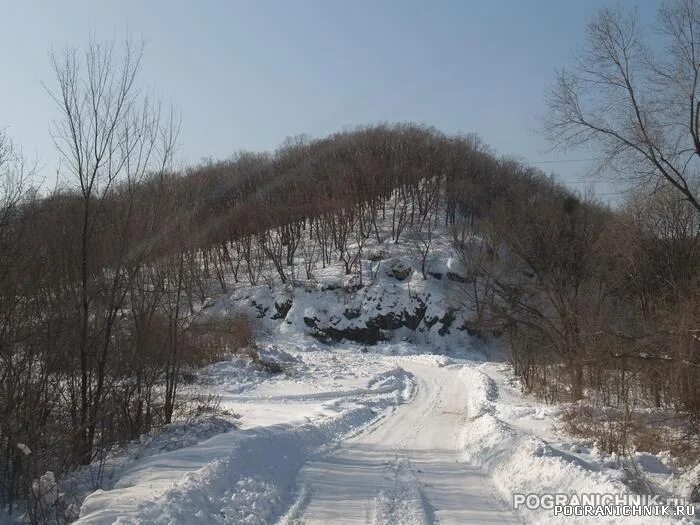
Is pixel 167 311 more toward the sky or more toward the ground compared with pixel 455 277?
more toward the ground

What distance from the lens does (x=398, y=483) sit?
8508mm

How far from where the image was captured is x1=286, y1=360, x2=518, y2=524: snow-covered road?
702 centimetres

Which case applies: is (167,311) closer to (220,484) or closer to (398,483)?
(220,484)

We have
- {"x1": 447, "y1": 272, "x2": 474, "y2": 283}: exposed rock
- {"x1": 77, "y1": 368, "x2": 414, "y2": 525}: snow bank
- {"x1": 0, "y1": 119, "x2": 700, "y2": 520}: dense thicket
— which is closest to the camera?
{"x1": 77, "y1": 368, "x2": 414, "y2": 525}: snow bank

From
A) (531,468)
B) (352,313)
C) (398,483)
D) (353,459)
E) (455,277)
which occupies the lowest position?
(353,459)

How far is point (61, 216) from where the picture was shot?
1042 centimetres

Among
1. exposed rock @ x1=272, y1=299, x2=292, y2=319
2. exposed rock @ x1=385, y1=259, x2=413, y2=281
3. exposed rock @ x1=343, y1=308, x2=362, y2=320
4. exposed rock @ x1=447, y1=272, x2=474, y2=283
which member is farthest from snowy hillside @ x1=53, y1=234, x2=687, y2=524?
exposed rock @ x1=385, y1=259, x2=413, y2=281

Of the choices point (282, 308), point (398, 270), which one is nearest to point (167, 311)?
point (282, 308)

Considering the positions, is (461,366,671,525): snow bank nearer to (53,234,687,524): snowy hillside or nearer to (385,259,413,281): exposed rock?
(53,234,687,524): snowy hillside

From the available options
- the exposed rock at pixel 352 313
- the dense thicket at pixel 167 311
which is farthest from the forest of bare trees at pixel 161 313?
the exposed rock at pixel 352 313

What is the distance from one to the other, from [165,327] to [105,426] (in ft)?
9.17

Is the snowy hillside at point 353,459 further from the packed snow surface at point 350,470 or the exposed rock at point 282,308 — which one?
the exposed rock at point 282,308

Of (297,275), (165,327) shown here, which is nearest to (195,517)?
(165,327)

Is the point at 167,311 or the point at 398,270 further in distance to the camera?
the point at 398,270
